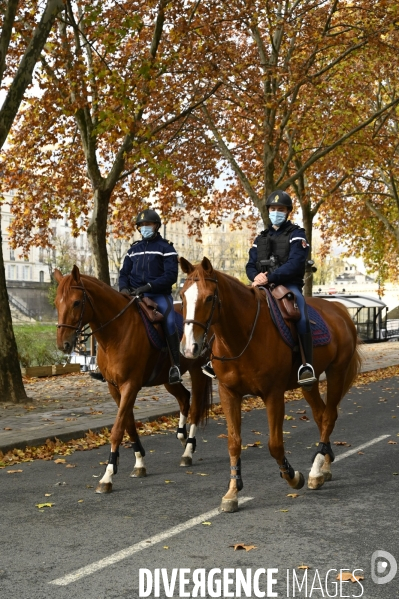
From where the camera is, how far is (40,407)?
13875mm

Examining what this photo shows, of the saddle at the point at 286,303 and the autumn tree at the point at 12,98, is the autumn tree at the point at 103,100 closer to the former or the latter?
the autumn tree at the point at 12,98

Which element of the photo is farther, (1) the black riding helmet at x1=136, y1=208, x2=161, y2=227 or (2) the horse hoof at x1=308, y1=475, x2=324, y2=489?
(1) the black riding helmet at x1=136, y1=208, x2=161, y2=227

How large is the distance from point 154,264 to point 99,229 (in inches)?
425

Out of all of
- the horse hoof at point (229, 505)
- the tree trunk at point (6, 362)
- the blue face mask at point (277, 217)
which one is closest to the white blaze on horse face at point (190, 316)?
the horse hoof at point (229, 505)

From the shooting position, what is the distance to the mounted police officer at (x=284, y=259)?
7.69 m

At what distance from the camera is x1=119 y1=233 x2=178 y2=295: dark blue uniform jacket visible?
9.14 metres

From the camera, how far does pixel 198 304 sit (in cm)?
650

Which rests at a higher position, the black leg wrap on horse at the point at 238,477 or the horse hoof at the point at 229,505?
the black leg wrap on horse at the point at 238,477

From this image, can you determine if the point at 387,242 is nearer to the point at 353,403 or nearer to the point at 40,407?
the point at 353,403

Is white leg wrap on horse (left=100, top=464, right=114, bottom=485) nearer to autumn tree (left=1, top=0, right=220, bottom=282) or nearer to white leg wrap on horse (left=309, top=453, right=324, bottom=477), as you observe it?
white leg wrap on horse (left=309, top=453, right=324, bottom=477)

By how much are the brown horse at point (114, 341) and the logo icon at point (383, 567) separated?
3041 mm

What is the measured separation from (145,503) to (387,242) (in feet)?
143

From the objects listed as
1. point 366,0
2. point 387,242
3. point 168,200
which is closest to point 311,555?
point 366,0

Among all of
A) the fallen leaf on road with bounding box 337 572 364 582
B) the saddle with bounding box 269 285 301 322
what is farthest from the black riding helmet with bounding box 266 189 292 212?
the fallen leaf on road with bounding box 337 572 364 582
